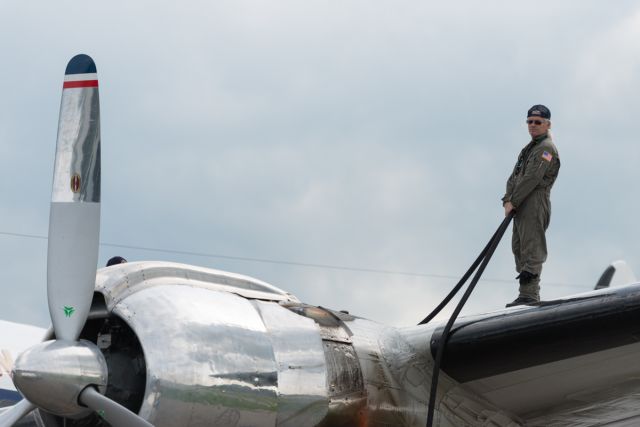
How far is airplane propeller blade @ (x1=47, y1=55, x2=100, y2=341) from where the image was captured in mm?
9070

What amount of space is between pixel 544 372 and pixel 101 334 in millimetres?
3964

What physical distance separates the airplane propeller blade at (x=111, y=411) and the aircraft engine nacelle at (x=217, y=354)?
15 cm

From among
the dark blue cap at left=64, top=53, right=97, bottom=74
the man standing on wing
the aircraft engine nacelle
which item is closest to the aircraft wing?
the aircraft engine nacelle

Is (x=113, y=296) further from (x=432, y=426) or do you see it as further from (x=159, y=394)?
(x=432, y=426)

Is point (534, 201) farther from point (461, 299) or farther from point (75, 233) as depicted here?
point (75, 233)

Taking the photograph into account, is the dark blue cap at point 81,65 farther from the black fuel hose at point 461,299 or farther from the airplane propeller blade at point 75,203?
the black fuel hose at point 461,299

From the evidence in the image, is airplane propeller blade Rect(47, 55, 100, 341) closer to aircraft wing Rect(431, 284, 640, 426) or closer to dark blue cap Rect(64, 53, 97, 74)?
dark blue cap Rect(64, 53, 97, 74)

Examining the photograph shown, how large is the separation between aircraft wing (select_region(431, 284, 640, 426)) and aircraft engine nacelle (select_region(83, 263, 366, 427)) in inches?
44.7

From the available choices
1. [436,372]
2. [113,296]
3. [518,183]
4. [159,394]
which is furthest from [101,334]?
[518,183]

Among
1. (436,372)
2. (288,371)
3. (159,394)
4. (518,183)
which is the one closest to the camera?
(159,394)

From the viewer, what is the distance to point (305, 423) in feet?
29.8

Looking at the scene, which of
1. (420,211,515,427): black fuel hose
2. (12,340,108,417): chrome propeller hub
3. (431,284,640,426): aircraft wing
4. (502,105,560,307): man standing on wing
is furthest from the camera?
(502,105,560,307): man standing on wing

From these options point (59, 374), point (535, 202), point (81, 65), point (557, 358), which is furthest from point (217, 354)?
point (535, 202)

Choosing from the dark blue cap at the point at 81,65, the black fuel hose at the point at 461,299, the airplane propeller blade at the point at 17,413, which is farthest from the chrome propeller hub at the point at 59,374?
the black fuel hose at the point at 461,299
